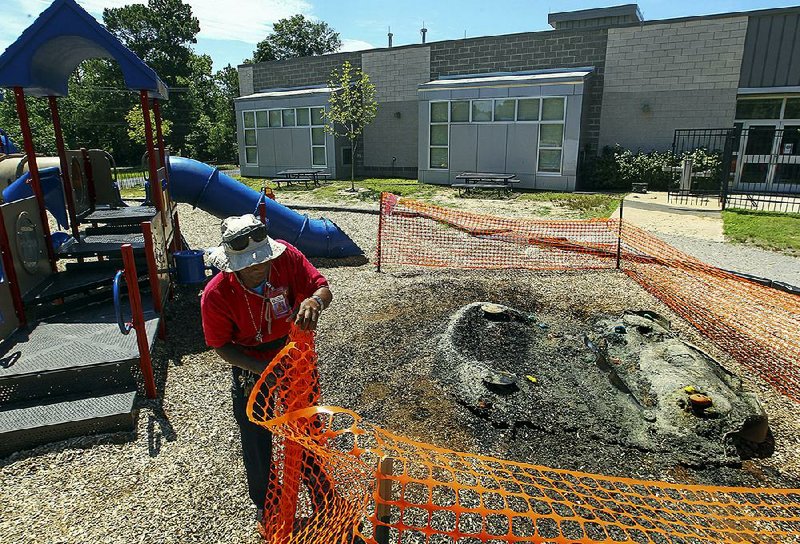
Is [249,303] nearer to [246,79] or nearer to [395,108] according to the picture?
[395,108]

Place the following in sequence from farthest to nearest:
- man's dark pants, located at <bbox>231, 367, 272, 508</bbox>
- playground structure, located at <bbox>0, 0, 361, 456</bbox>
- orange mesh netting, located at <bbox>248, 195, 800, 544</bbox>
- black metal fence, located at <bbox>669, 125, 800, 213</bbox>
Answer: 1. black metal fence, located at <bbox>669, 125, 800, 213</bbox>
2. playground structure, located at <bbox>0, 0, 361, 456</bbox>
3. man's dark pants, located at <bbox>231, 367, 272, 508</bbox>
4. orange mesh netting, located at <bbox>248, 195, 800, 544</bbox>

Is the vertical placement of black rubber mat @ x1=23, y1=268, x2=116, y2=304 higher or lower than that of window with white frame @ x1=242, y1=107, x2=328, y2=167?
lower

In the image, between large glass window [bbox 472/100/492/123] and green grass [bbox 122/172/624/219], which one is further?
large glass window [bbox 472/100/492/123]

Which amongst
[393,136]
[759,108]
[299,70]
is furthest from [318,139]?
[759,108]

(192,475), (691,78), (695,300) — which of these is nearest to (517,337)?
(695,300)

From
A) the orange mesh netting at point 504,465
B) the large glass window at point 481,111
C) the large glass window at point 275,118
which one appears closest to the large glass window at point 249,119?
the large glass window at point 275,118

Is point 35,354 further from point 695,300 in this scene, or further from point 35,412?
point 695,300

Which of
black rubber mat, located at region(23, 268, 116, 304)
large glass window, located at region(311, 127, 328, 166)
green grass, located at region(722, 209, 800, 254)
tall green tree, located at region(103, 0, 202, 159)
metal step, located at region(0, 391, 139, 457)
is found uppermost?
tall green tree, located at region(103, 0, 202, 159)

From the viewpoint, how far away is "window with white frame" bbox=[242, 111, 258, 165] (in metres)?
26.2

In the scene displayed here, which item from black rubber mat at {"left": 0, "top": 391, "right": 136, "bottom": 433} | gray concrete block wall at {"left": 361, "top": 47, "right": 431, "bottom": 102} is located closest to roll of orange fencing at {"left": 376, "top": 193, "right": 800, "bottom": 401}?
black rubber mat at {"left": 0, "top": 391, "right": 136, "bottom": 433}

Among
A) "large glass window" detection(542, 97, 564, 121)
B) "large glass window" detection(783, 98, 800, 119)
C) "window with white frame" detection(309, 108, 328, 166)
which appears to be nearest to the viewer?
"large glass window" detection(783, 98, 800, 119)

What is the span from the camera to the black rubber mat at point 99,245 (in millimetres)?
6332

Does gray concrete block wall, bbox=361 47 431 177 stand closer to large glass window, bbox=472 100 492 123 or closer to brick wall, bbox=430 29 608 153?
brick wall, bbox=430 29 608 153

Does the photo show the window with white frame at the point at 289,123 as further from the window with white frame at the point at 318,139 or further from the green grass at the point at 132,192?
the green grass at the point at 132,192
